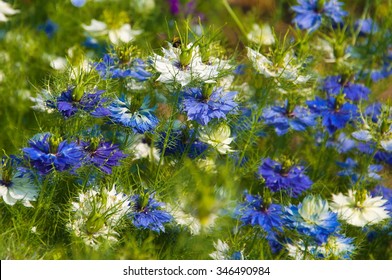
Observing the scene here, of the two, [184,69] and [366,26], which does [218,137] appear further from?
[366,26]

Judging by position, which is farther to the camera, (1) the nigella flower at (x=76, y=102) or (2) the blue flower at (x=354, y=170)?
(2) the blue flower at (x=354, y=170)

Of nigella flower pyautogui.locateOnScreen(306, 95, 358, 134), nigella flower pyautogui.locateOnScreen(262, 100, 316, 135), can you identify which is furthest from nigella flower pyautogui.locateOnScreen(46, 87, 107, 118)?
nigella flower pyautogui.locateOnScreen(306, 95, 358, 134)

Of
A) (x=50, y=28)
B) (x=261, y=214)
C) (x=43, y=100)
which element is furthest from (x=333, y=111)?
(x=50, y=28)

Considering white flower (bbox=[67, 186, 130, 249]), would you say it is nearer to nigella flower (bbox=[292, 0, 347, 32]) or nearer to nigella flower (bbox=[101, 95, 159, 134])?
nigella flower (bbox=[101, 95, 159, 134])

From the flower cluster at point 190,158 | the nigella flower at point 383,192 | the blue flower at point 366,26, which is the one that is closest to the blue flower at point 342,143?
the flower cluster at point 190,158

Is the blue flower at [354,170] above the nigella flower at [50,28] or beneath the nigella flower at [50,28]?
beneath

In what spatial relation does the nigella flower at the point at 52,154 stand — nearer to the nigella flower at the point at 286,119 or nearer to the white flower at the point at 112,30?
the nigella flower at the point at 286,119
